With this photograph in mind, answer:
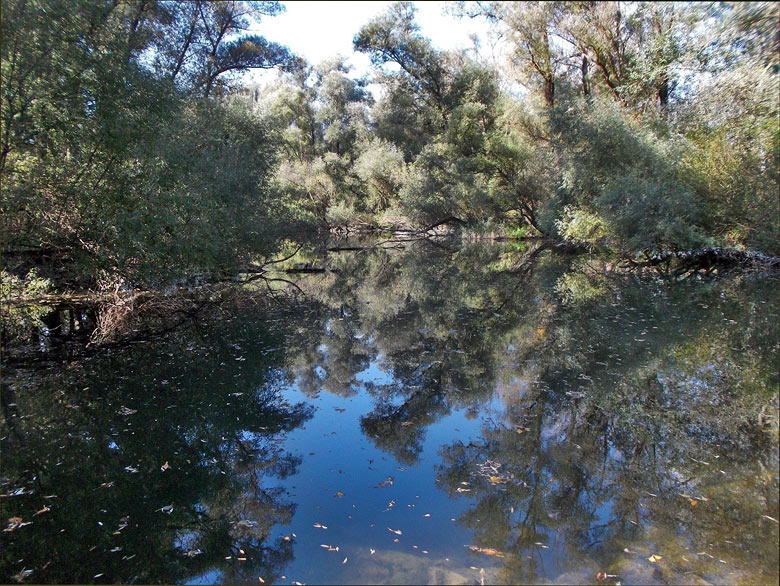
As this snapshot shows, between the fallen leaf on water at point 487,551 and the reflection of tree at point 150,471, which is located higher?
the reflection of tree at point 150,471

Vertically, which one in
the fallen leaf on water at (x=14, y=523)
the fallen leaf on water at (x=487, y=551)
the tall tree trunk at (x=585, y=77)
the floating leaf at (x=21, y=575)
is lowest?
the floating leaf at (x=21, y=575)

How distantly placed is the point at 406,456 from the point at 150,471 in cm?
281

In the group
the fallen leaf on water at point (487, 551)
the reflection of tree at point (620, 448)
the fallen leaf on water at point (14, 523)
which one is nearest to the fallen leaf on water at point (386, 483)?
the reflection of tree at point (620, 448)

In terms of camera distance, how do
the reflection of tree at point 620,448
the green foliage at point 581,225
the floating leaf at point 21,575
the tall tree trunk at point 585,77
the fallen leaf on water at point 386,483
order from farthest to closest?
the tall tree trunk at point 585,77 < the green foliage at point 581,225 < the fallen leaf on water at point 386,483 < the reflection of tree at point 620,448 < the floating leaf at point 21,575

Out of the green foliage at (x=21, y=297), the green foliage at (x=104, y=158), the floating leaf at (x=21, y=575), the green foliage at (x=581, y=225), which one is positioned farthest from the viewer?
the green foliage at (x=581, y=225)

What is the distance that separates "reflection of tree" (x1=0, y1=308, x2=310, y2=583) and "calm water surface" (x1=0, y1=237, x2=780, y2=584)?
1.0 inches

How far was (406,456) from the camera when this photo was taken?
18.0 feet

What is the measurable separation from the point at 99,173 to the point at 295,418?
6.28 meters

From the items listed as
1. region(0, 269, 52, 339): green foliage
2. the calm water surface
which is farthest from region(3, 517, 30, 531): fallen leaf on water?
region(0, 269, 52, 339): green foliage

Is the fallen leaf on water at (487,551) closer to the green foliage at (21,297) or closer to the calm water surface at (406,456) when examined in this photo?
the calm water surface at (406,456)

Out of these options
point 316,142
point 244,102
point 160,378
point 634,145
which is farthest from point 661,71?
point 316,142

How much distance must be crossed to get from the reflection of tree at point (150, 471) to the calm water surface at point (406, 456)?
2 cm

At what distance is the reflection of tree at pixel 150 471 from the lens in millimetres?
3836

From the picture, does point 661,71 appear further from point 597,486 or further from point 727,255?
point 597,486
